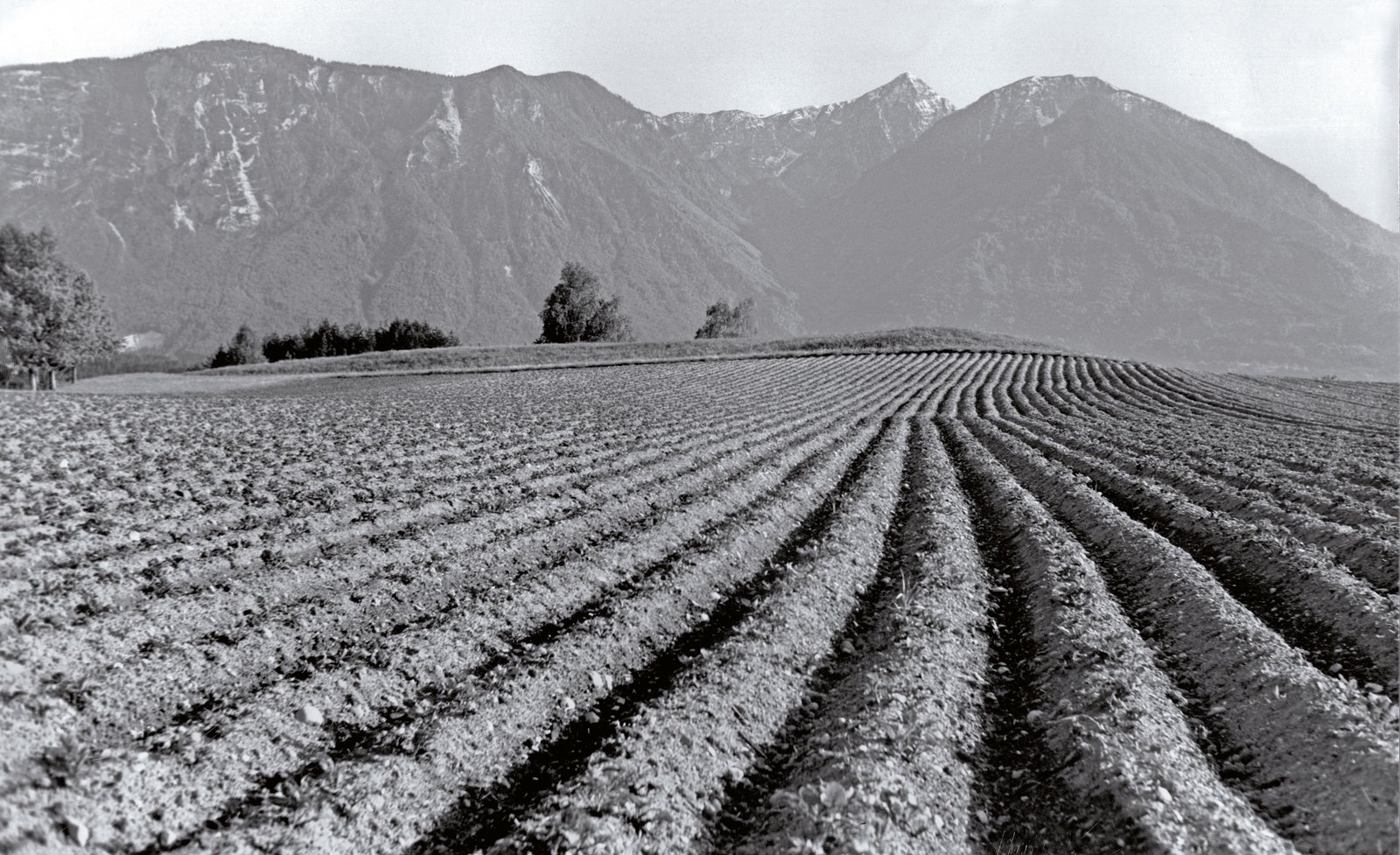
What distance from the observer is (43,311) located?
41875mm

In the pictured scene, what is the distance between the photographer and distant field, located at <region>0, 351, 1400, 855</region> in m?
4.46

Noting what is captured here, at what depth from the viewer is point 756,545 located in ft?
32.9

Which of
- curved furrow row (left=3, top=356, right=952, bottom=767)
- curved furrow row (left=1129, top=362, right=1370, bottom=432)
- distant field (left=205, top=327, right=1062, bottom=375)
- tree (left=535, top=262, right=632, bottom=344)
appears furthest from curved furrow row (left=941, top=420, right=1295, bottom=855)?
tree (left=535, top=262, right=632, bottom=344)

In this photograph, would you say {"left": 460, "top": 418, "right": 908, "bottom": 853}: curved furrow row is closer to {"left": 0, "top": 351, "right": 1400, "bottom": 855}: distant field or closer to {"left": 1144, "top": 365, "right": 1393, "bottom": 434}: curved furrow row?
{"left": 0, "top": 351, "right": 1400, "bottom": 855}: distant field

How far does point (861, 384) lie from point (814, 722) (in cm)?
3418

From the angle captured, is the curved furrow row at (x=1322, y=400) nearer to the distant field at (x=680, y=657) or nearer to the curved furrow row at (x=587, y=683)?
the distant field at (x=680, y=657)

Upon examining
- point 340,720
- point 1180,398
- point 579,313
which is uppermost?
point 579,313

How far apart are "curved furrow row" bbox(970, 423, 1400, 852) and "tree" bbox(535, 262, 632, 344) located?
9153cm

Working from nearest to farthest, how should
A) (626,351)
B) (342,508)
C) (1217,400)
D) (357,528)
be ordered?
(357,528), (342,508), (1217,400), (626,351)

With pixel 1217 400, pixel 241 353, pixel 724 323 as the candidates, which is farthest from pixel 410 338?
pixel 1217 400

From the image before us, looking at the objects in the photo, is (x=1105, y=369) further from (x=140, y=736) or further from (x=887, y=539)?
(x=140, y=736)

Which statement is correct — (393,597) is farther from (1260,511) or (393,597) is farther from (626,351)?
(626,351)

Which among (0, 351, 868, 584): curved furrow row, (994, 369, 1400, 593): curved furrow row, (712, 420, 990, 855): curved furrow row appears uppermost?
(0, 351, 868, 584): curved furrow row

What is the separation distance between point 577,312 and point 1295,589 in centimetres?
9359
